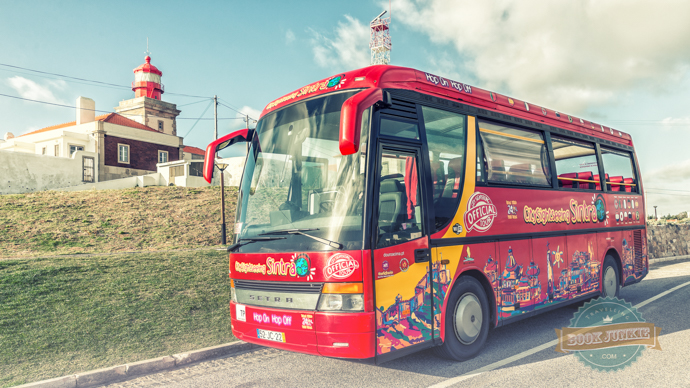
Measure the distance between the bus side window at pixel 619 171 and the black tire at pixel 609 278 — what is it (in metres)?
1.48

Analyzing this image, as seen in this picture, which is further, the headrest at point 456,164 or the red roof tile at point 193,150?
the red roof tile at point 193,150

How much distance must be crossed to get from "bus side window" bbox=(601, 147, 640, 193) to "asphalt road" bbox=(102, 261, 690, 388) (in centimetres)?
342

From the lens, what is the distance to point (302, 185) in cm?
507

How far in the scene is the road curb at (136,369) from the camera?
5.03 meters

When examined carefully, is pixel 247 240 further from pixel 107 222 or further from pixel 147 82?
pixel 147 82

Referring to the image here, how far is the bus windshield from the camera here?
14.8 ft

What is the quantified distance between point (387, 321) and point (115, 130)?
40.4 m

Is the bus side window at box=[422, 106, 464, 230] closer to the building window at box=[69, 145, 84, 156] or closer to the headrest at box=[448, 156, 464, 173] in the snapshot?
the headrest at box=[448, 156, 464, 173]

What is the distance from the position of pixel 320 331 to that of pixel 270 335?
2.42 feet

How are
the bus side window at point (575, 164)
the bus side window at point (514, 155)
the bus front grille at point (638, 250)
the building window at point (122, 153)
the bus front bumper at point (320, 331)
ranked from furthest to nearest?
the building window at point (122, 153) < the bus front grille at point (638, 250) < the bus side window at point (575, 164) < the bus side window at point (514, 155) < the bus front bumper at point (320, 331)

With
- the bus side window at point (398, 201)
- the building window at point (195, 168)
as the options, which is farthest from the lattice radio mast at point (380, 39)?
the bus side window at point (398, 201)

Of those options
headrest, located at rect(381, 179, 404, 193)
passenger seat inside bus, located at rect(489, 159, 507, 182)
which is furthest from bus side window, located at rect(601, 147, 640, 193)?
headrest, located at rect(381, 179, 404, 193)

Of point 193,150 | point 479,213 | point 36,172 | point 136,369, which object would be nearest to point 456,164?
point 479,213

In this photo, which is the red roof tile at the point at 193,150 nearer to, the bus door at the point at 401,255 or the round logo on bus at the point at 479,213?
the round logo on bus at the point at 479,213
